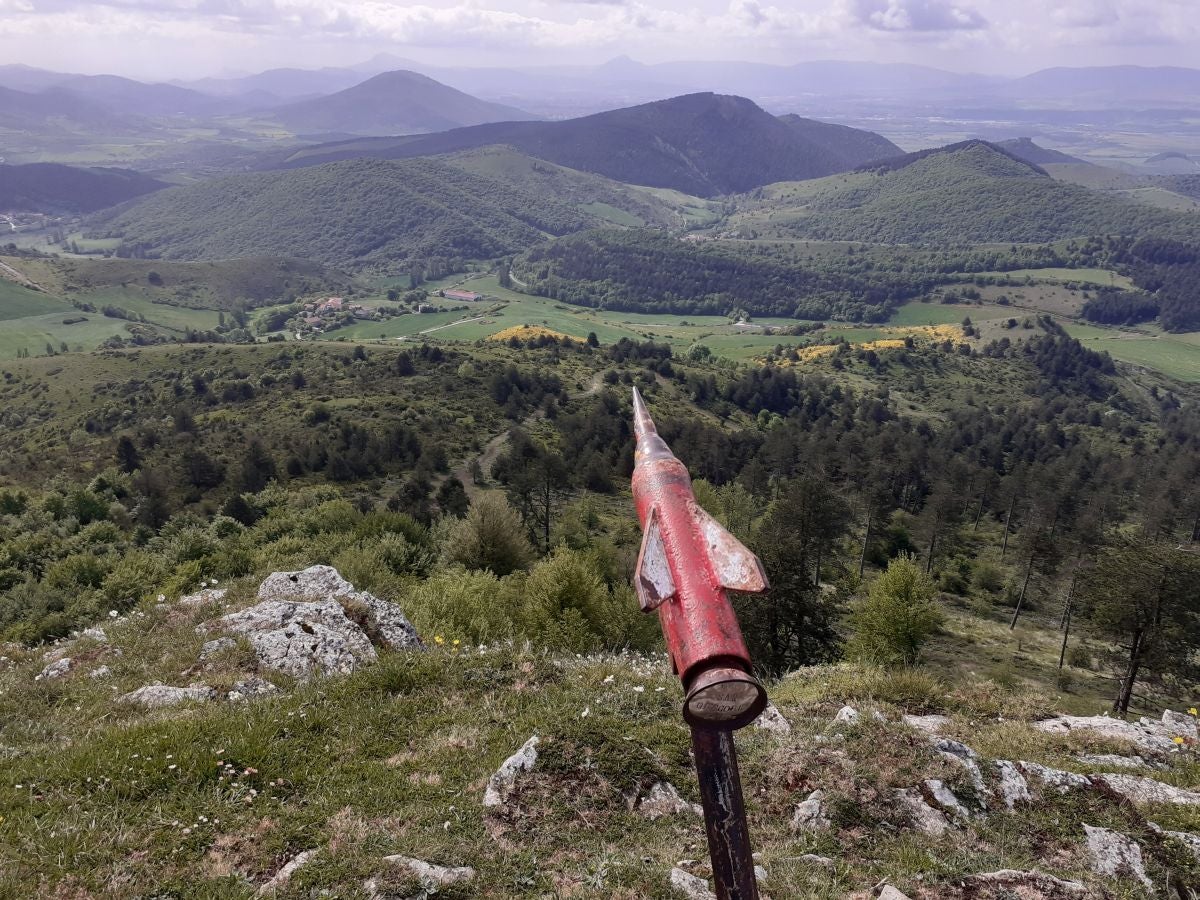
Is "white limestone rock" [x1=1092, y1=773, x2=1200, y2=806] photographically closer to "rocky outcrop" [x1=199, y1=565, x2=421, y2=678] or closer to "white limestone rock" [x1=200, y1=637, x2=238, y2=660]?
"rocky outcrop" [x1=199, y1=565, x2=421, y2=678]

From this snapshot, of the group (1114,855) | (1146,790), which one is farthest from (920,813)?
(1146,790)

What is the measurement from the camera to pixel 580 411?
13862cm

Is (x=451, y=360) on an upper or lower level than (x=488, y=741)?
lower

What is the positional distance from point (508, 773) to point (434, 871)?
297cm

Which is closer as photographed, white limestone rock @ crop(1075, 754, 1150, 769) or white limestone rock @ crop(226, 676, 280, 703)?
white limestone rock @ crop(226, 676, 280, 703)

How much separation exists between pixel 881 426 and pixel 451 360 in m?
108

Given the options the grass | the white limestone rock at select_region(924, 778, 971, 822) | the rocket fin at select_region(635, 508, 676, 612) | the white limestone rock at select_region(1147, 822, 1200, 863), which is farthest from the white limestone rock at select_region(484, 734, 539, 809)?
the white limestone rock at select_region(1147, 822, 1200, 863)

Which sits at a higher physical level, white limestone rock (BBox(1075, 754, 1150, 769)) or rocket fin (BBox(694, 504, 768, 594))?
rocket fin (BBox(694, 504, 768, 594))

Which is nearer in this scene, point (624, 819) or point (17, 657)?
point (624, 819)

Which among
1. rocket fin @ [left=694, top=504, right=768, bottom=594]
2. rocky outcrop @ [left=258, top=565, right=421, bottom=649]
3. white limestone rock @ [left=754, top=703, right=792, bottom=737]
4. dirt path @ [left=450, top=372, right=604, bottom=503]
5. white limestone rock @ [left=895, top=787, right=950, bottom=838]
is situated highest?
rocket fin @ [left=694, top=504, right=768, bottom=594]

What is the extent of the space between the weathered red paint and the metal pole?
769mm

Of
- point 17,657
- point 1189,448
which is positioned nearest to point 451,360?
point 17,657

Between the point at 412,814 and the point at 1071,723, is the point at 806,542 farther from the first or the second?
the point at 412,814

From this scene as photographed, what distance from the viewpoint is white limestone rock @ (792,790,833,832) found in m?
13.0
